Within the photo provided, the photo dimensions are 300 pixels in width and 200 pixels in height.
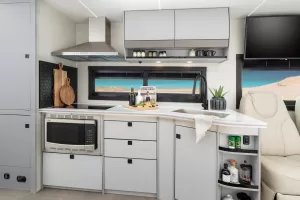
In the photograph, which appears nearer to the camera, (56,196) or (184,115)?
(184,115)

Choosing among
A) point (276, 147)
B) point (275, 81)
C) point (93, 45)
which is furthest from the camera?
point (275, 81)

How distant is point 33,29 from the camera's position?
211 cm

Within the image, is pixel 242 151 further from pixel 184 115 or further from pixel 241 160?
pixel 184 115

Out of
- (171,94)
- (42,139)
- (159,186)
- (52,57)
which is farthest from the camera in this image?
(171,94)

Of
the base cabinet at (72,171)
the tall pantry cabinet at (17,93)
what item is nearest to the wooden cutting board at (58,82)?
the tall pantry cabinet at (17,93)

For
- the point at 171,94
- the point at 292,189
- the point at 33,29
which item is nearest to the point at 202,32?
the point at 171,94

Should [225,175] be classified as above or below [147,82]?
below

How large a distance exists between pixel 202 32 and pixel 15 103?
2.40m

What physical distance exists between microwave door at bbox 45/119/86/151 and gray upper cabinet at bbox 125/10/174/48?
1205mm

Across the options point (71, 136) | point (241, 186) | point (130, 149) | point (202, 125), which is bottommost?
→ point (241, 186)

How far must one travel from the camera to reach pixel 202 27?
231 centimetres

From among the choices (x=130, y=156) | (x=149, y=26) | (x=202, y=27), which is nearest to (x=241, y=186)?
(x=130, y=156)

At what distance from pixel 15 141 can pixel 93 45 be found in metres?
1.52

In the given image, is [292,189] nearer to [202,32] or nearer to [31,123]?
[202,32]
